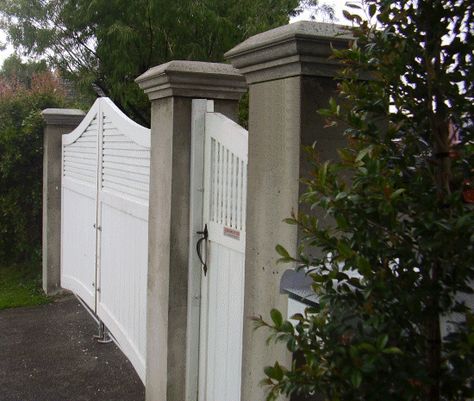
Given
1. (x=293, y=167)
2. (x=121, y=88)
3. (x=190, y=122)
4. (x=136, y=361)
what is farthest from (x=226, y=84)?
(x=121, y=88)

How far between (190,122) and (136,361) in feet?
6.60

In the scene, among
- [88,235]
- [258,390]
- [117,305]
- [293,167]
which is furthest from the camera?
[88,235]

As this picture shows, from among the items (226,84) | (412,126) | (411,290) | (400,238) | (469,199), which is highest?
(226,84)

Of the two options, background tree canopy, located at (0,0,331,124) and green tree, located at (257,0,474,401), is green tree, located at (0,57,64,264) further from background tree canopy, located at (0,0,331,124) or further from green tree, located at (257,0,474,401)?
green tree, located at (257,0,474,401)

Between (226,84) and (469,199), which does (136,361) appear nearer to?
(226,84)

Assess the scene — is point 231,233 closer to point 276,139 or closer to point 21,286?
point 276,139

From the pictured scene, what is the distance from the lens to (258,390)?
2.94 m

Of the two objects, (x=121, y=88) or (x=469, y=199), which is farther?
(x=121, y=88)

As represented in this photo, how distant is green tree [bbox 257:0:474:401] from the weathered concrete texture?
3.69 m

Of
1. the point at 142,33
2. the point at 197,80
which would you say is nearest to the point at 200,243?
the point at 197,80

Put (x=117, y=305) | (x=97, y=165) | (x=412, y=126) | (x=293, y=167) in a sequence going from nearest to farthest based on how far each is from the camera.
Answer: (x=412, y=126)
(x=293, y=167)
(x=117, y=305)
(x=97, y=165)

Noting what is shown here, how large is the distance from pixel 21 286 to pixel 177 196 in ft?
18.2

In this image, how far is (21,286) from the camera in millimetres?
8758

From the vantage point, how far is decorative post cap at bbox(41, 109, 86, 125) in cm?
808
